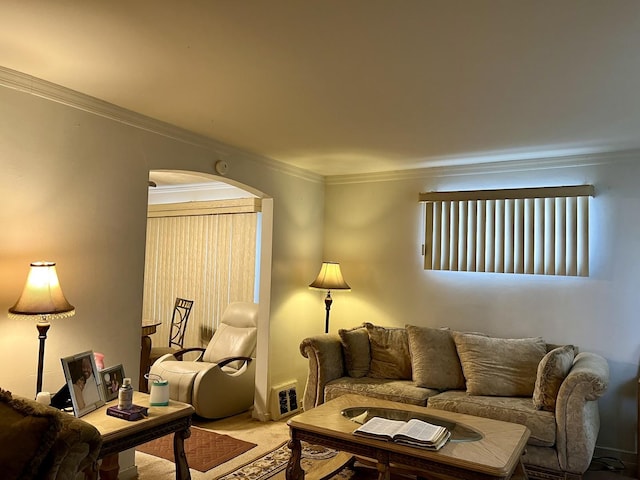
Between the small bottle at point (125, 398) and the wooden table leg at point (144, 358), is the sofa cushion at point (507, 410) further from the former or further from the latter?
the wooden table leg at point (144, 358)

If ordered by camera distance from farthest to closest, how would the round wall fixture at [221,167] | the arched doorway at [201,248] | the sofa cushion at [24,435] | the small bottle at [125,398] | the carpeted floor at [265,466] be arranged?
1. the arched doorway at [201,248]
2. the round wall fixture at [221,167]
3. the carpeted floor at [265,466]
4. the small bottle at [125,398]
5. the sofa cushion at [24,435]

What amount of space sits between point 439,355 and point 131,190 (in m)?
2.70

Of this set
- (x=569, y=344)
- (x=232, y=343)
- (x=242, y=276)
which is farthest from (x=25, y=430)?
(x=242, y=276)

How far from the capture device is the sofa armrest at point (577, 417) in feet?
10.2

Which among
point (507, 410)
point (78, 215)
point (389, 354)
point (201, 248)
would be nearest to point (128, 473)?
point (78, 215)

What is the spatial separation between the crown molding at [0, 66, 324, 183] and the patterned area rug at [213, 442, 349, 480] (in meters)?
2.37

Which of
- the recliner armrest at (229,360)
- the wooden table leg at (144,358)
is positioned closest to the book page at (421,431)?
the recliner armrest at (229,360)

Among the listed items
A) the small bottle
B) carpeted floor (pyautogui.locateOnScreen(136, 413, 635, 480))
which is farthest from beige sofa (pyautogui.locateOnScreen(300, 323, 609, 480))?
the small bottle

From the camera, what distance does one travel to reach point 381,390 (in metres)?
3.85

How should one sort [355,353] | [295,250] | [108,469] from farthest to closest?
1. [295,250]
2. [355,353]
3. [108,469]

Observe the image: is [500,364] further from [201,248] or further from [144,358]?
[201,248]

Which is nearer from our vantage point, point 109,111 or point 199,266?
point 109,111

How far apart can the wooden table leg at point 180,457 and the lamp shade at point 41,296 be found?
2.84 feet

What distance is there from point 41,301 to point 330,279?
2759 millimetres
